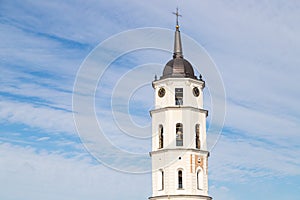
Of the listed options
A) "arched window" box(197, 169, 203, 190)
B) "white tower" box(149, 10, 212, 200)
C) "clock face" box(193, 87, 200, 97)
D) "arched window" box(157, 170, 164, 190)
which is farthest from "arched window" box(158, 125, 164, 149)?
"clock face" box(193, 87, 200, 97)

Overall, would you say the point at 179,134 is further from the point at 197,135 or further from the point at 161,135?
the point at 197,135

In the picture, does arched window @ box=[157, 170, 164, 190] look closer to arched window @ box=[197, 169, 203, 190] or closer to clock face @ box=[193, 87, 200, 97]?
arched window @ box=[197, 169, 203, 190]

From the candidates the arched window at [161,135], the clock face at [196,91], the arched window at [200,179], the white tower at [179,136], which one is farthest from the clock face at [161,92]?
the arched window at [200,179]

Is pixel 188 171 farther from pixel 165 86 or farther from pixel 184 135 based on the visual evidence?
pixel 165 86

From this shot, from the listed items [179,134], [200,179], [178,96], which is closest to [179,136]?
[179,134]

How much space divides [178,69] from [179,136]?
7.80m

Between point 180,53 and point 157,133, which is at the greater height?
point 180,53

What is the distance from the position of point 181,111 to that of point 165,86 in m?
3.57

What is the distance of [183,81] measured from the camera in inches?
2633

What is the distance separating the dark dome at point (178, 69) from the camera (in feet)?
221

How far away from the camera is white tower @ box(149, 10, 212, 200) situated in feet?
209

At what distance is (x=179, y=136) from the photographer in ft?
215

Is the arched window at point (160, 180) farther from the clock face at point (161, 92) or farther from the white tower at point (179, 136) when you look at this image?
the clock face at point (161, 92)

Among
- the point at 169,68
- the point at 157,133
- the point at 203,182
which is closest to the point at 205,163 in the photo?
the point at 203,182
